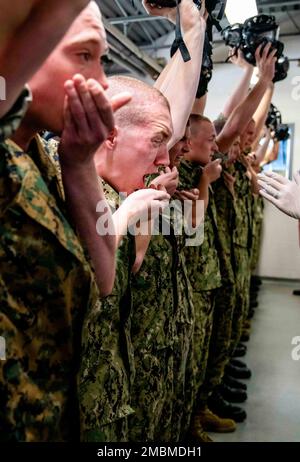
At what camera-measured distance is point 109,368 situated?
1.18 meters

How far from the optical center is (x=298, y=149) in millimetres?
8023

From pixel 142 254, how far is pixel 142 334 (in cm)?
26

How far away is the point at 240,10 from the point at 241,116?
55cm

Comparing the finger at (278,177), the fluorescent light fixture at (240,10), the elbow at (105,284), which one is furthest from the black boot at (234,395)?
the elbow at (105,284)

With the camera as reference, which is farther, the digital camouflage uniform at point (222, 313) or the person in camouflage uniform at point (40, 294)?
the digital camouflage uniform at point (222, 313)

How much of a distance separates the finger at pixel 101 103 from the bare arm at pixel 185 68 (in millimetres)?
1074

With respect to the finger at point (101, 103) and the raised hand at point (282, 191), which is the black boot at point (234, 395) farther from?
the finger at point (101, 103)

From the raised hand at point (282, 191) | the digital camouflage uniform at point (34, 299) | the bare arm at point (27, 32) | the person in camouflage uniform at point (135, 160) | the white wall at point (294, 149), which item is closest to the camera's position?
the bare arm at point (27, 32)

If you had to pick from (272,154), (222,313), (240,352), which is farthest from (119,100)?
(272,154)

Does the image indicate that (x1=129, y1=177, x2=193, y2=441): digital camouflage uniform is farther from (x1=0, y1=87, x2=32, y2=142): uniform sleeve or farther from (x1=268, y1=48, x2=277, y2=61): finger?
(x1=268, y1=48, x2=277, y2=61): finger

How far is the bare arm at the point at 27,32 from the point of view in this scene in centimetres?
61

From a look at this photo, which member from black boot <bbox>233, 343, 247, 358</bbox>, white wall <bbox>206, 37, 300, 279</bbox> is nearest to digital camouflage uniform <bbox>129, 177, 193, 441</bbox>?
black boot <bbox>233, 343, 247, 358</bbox>

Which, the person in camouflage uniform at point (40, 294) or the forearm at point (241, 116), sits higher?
the forearm at point (241, 116)

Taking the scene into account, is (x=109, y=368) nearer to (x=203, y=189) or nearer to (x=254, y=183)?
(x=203, y=189)
